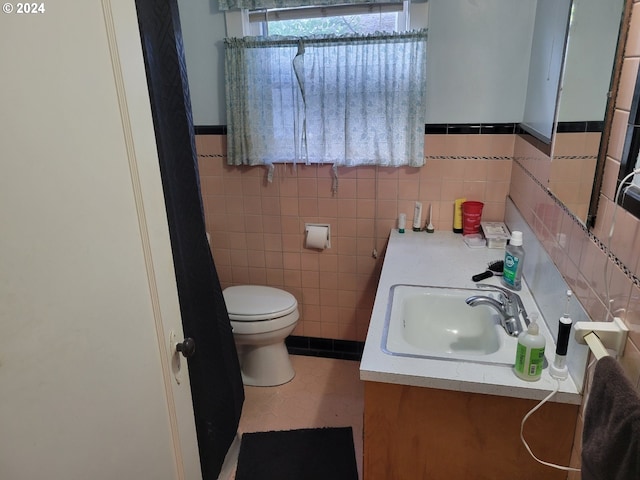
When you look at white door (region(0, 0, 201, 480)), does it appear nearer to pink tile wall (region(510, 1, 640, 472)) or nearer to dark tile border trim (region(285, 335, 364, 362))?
pink tile wall (region(510, 1, 640, 472))

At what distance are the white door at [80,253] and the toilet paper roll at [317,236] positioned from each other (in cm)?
141

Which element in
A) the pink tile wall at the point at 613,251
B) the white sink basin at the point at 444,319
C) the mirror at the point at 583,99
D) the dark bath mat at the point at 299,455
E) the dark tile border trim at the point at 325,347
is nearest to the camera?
the pink tile wall at the point at 613,251

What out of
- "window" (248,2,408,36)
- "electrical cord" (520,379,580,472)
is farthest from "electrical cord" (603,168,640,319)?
"window" (248,2,408,36)

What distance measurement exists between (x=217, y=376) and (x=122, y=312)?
3.01 feet

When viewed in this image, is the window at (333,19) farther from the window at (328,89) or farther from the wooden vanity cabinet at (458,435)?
the wooden vanity cabinet at (458,435)

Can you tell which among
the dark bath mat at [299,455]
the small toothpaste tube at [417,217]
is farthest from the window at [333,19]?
the dark bath mat at [299,455]

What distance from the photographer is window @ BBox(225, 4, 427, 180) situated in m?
2.08

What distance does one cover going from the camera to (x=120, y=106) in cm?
84

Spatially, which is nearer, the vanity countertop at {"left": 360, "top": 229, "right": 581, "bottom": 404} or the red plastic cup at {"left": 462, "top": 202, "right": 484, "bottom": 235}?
the vanity countertop at {"left": 360, "top": 229, "right": 581, "bottom": 404}

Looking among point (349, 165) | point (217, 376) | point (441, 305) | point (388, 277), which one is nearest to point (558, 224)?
point (441, 305)

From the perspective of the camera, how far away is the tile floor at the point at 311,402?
2.18 meters

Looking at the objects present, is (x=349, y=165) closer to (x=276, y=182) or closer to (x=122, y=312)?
(x=276, y=182)

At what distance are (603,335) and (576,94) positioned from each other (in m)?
0.73

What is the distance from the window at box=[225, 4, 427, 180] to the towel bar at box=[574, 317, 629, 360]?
1.37 meters
